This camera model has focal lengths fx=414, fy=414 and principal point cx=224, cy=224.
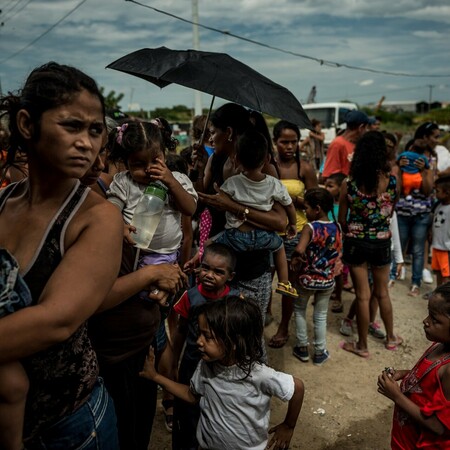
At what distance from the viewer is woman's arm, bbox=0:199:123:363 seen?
0.96 m

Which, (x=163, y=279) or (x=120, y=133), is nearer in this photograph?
(x=163, y=279)

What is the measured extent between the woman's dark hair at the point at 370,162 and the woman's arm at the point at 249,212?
1288 mm

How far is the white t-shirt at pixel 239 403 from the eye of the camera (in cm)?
190

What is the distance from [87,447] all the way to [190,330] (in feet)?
3.74

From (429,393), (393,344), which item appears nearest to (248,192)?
(429,393)

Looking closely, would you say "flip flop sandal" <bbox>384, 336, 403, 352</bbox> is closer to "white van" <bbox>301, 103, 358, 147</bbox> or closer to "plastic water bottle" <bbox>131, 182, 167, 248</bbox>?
"plastic water bottle" <bbox>131, 182, 167, 248</bbox>

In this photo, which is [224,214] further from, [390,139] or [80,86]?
[390,139]

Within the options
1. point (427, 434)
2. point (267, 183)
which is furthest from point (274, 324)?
point (427, 434)

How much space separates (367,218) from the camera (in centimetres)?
374

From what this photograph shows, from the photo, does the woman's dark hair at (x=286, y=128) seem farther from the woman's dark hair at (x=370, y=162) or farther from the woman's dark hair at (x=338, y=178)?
the woman's dark hair at (x=338, y=178)

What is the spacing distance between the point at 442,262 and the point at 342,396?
90.9 inches

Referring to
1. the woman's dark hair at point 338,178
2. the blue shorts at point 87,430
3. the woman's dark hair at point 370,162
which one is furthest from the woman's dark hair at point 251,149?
the woman's dark hair at point 338,178

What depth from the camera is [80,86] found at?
1176 mm

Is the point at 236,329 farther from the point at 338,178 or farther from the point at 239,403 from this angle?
the point at 338,178
